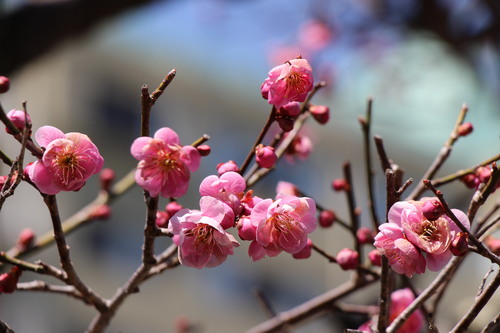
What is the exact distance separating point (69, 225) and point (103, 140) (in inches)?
334

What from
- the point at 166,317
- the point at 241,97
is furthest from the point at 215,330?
the point at 241,97

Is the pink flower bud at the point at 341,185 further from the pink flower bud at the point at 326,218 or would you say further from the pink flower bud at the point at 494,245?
the pink flower bud at the point at 494,245

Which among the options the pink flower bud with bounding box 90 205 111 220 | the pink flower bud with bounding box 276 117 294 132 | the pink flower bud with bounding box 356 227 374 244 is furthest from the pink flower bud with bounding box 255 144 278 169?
the pink flower bud with bounding box 90 205 111 220

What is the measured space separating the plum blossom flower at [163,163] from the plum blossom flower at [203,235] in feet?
0.15

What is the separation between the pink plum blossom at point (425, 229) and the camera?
76 centimetres

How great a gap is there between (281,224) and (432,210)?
0.65ft

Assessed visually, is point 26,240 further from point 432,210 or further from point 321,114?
point 432,210

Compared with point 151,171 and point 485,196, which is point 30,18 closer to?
point 151,171

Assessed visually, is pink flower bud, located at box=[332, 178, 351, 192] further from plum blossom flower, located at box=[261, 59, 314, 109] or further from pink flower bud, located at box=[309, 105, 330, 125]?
plum blossom flower, located at box=[261, 59, 314, 109]

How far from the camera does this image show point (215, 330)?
10.1 meters

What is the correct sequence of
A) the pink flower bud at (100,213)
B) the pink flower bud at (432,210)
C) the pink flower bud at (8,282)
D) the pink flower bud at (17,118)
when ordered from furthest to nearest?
the pink flower bud at (100,213) → the pink flower bud at (8,282) → the pink flower bud at (17,118) → the pink flower bud at (432,210)

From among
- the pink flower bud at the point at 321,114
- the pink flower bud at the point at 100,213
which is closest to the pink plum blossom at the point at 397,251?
the pink flower bud at the point at 321,114

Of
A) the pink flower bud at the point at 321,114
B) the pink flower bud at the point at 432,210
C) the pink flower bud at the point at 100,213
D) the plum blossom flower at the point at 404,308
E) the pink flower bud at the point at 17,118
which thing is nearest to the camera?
the pink flower bud at the point at 432,210

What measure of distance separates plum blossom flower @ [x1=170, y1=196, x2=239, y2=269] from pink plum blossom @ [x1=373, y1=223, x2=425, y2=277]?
0.19 m
